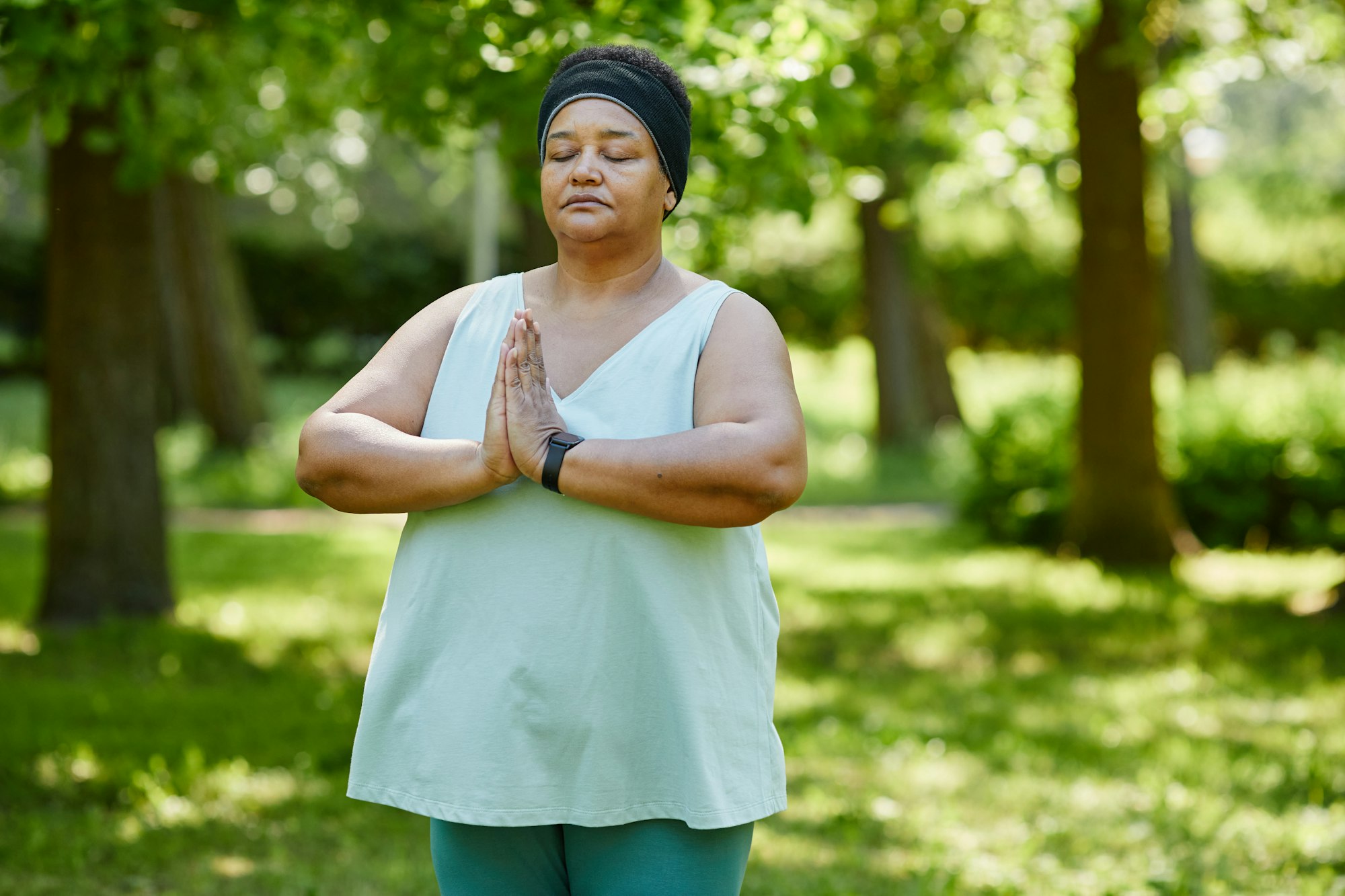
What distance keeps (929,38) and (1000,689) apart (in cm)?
492

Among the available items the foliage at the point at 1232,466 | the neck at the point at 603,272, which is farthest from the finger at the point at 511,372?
the foliage at the point at 1232,466

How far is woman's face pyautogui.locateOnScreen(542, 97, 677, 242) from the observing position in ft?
7.50

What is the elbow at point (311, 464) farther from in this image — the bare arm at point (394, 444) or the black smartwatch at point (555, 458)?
the black smartwatch at point (555, 458)

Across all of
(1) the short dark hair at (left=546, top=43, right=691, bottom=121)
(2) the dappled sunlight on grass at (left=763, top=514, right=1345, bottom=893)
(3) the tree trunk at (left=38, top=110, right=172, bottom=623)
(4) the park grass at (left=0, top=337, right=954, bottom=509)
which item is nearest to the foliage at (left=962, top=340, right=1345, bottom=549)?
(2) the dappled sunlight on grass at (left=763, top=514, right=1345, bottom=893)

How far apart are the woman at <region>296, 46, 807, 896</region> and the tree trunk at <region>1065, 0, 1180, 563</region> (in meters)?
9.24

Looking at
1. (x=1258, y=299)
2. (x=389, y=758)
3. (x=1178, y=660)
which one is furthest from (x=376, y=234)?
(x=389, y=758)

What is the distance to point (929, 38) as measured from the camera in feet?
32.6

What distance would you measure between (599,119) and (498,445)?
22.4 inches

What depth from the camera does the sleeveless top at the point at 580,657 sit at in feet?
7.29

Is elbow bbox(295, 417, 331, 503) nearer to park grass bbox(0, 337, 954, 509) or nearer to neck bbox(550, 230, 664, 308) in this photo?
neck bbox(550, 230, 664, 308)

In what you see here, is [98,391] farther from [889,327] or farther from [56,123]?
[889,327]

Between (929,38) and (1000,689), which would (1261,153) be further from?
(1000,689)

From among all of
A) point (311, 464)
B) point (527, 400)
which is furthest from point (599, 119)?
point (311, 464)

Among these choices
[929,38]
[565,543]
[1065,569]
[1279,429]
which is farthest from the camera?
[1279,429]
